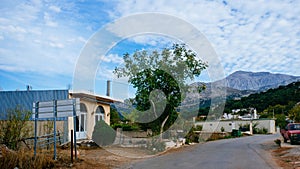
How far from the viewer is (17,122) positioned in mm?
13562

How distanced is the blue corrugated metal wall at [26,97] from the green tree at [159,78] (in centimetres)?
392

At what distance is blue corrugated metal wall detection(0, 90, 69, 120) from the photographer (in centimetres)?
1962

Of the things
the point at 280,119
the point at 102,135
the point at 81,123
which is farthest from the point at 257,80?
the point at 102,135

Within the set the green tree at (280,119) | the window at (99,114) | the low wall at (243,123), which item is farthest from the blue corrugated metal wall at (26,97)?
the green tree at (280,119)

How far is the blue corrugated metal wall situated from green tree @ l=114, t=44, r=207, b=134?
12.9 ft

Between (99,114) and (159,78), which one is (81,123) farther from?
(159,78)

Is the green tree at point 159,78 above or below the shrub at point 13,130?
above

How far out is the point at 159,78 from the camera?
61.1 feet

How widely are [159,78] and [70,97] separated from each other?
230 inches

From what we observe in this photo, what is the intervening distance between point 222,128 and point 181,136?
22.6 metres

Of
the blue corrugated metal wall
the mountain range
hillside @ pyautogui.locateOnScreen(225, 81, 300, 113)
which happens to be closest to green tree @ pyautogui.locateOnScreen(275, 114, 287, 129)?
hillside @ pyautogui.locateOnScreen(225, 81, 300, 113)

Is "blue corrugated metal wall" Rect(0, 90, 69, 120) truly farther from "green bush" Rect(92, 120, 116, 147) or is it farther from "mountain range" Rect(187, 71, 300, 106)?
"mountain range" Rect(187, 71, 300, 106)

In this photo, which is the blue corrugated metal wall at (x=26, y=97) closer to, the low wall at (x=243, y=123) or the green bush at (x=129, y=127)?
the green bush at (x=129, y=127)

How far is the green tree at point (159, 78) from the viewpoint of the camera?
60.5 feet
